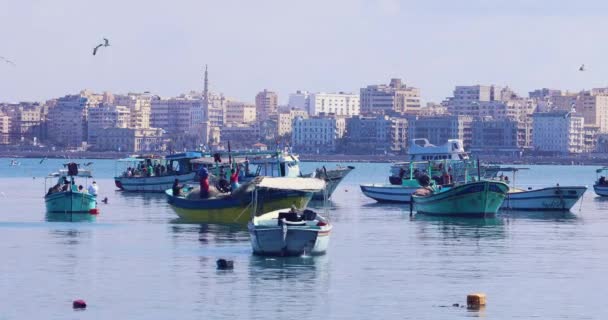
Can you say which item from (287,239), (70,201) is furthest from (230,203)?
(287,239)

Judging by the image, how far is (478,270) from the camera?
156 ft

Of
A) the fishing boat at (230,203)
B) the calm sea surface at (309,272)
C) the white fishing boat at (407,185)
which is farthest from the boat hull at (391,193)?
the fishing boat at (230,203)

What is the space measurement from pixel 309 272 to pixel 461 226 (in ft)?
71.4

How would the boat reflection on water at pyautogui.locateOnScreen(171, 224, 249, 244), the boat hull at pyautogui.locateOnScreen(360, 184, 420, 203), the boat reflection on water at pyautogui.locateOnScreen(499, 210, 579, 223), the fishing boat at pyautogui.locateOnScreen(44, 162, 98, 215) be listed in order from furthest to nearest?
the boat hull at pyautogui.locateOnScreen(360, 184, 420, 203), the boat reflection on water at pyautogui.locateOnScreen(499, 210, 579, 223), the fishing boat at pyautogui.locateOnScreen(44, 162, 98, 215), the boat reflection on water at pyautogui.locateOnScreen(171, 224, 249, 244)

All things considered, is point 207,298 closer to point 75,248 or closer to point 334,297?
point 334,297

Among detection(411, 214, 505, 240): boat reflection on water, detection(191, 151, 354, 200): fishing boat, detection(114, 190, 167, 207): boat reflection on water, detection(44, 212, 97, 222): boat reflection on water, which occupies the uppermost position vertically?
detection(191, 151, 354, 200): fishing boat

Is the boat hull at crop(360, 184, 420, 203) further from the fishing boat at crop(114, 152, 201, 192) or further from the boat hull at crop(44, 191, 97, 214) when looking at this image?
the boat hull at crop(44, 191, 97, 214)

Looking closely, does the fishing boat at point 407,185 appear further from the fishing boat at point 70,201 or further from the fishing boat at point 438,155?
the fishing boat at point 70,201

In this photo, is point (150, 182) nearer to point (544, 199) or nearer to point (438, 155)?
point (438, 155)

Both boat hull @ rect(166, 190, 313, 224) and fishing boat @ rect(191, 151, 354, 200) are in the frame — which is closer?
boat hull @ rect(166, 190, 313, 224)

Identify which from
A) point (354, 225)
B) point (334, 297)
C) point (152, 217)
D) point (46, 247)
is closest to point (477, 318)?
point (334, 297)

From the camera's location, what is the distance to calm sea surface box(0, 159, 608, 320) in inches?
1539

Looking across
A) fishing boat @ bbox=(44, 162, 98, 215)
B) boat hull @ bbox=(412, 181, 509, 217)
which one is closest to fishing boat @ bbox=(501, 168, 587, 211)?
boat hull @ bbox=(412, 181, 509, 217)

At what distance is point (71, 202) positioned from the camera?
236ft
